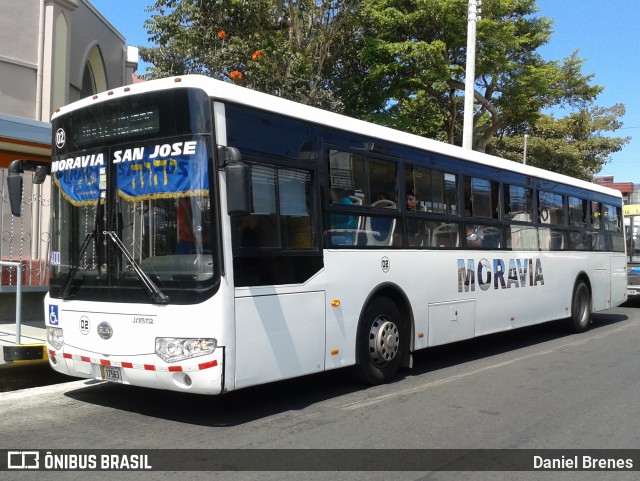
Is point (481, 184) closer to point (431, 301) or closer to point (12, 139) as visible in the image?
point (431, 301)

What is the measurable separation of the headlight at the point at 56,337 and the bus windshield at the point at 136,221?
1.18 feet

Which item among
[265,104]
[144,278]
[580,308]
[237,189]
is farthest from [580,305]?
[144,278]

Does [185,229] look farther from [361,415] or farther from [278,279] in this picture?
[361,415]

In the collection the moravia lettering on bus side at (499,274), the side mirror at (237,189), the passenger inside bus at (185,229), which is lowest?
the moravia lettering on bus side at (499,274)

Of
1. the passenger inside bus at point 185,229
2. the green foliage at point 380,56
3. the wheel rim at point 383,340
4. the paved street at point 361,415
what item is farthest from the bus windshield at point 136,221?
the green foliage at point 380,56

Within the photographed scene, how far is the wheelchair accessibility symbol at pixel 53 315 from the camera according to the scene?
6426 mm

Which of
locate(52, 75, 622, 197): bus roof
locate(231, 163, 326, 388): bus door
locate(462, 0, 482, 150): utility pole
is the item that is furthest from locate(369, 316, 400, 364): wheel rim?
locate(462, 0, 482, 150): utility pole

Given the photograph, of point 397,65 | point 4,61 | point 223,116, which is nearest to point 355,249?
point 223,116

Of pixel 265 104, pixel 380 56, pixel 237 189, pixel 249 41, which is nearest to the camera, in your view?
pixel 237 189

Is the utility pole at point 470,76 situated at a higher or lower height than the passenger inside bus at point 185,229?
higher

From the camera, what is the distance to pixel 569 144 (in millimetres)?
34000

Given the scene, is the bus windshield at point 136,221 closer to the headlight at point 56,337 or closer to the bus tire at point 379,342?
the headlight at point 56,337

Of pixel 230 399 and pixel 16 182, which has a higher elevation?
pixel 16 182

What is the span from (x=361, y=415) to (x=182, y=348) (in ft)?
6.39
